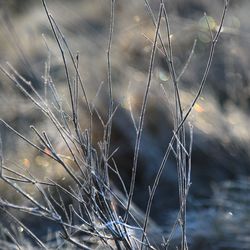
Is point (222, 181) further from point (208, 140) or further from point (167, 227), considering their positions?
point (167, 227)

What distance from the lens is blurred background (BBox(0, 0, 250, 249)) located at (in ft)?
16.9

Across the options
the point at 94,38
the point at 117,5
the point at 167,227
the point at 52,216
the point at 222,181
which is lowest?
the point at 52,216

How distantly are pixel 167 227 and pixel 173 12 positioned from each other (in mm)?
1886

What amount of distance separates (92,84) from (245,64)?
1.48 m

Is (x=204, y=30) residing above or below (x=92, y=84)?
above

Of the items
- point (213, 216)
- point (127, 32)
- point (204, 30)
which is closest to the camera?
point (213, 216)

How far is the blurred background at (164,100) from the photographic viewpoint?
5145 mm

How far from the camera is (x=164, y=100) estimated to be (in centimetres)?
Result: 492

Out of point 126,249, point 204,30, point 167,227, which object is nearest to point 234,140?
point 167,227

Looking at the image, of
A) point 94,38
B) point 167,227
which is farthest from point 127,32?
point 167,227

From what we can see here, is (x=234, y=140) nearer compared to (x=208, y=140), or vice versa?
(x=234, y=140)

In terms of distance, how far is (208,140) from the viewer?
5488 mm

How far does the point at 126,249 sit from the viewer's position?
2402 millimetres

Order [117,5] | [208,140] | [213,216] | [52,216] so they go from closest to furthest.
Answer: [52,216] < [213,216] < [208,140] < [117,5]
